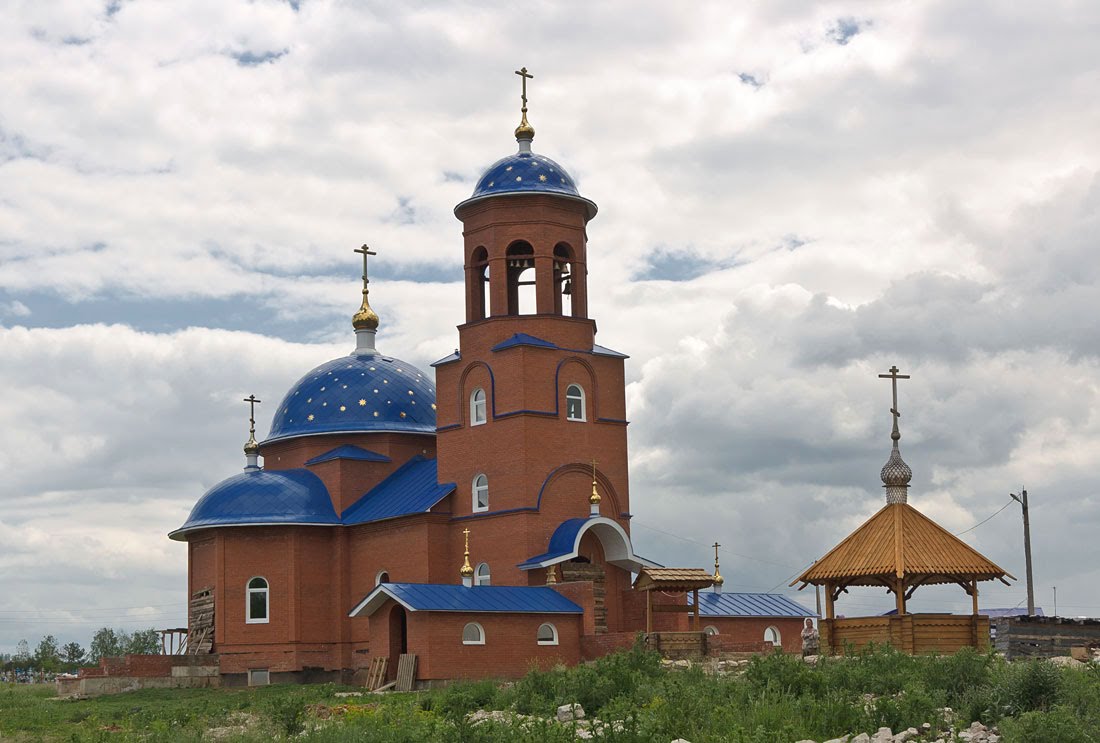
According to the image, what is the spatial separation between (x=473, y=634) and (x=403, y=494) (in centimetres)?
704

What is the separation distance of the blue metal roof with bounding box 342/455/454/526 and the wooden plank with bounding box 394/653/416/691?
528 centimetres

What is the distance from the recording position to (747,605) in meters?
36.7

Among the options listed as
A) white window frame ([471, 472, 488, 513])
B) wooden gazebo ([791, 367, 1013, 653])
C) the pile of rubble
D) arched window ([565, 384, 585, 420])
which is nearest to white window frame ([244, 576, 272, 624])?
white window frame ([471, 472, 488, 513])

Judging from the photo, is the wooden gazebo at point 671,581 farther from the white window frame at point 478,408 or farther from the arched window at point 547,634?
the white window frame at point 478,408

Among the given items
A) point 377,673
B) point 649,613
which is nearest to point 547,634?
point 649,613

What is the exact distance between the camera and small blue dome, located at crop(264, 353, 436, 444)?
3800 centimetres

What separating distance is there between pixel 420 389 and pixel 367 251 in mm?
4073

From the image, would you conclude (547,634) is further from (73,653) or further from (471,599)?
(73,653)

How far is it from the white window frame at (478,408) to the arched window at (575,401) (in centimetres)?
191

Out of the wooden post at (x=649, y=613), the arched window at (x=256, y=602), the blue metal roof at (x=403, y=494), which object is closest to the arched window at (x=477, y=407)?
the blue metal roof at (x=403, y=494)

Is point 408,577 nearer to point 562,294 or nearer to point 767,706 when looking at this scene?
point 562,294

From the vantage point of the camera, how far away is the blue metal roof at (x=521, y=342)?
3259 centimetres

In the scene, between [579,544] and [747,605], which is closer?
[579,544]

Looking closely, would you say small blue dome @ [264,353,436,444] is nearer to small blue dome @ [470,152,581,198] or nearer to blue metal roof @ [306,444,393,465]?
blue metal roof @ [306,444,393,465]
